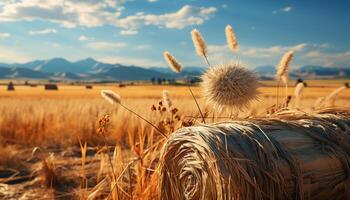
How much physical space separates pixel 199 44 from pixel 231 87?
290 mm

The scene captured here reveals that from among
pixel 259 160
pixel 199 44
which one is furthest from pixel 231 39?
pixel 259 160

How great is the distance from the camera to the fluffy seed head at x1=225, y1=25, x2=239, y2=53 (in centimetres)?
273

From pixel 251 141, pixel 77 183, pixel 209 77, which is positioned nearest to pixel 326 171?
pixel 251 141

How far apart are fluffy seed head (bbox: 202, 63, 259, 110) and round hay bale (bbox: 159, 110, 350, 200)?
232mm

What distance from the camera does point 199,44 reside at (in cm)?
259

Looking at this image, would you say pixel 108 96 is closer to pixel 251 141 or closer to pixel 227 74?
pixel 227 74

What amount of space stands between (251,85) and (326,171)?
0.62 meters

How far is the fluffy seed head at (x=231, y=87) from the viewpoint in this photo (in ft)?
8.55

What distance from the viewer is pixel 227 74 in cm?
264

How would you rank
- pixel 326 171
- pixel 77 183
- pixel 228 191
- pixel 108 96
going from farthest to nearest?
1. pixel 77 183
2. pixel 108 96
3. pixel 326 171
4. pixel 228 191

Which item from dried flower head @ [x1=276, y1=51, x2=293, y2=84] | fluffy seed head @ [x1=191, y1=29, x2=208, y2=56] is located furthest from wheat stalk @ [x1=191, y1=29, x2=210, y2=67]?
dried flower head @ [x1=276, y1=51, x2=293, y2=84]

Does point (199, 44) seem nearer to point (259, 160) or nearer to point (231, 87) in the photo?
point (231, 87)

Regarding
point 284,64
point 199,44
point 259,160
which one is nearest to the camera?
point 259,160

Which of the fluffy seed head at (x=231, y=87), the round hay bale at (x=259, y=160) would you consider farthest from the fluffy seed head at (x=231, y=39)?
the round hay bale at (x=259, y=160)
